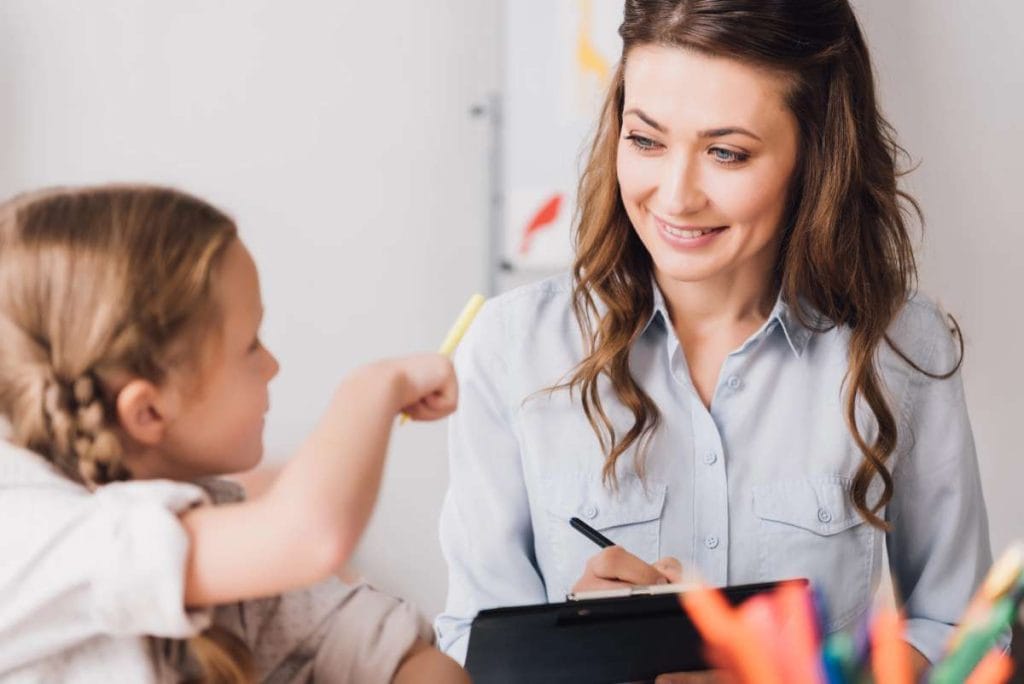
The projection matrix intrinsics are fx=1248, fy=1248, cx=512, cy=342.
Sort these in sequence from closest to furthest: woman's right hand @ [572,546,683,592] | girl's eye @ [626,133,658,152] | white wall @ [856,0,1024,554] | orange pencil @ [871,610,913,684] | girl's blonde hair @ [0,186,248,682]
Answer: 1. orange pencil @ [871,610,913,684]
2. girl's blonde hair @ [0,186,248,682]
3. woman's right hand @ [572,546,683,592]
4. girl's eye @ [626,133,658,152]
5. white wall @ [856,0,1024,554]

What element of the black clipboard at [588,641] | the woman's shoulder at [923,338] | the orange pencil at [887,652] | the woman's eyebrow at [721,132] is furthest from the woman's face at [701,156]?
the orange pencil at [887,652]

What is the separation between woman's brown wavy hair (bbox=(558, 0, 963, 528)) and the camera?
52.0 inches

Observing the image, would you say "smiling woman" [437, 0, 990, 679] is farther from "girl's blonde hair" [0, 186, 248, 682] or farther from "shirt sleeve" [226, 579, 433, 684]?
"girl's blonde hair" [0, 186, 248, 682]

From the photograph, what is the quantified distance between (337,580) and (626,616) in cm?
23

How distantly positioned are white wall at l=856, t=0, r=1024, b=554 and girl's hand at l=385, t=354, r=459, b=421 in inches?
48.8

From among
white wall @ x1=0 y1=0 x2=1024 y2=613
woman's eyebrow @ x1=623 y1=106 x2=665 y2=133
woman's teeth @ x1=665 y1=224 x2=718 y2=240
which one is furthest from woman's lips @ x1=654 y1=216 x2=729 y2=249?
white wall @ x1=0 y1=0 x2=1024 y2=613

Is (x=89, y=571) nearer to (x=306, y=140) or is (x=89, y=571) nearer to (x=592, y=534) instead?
(x=592, y=534)

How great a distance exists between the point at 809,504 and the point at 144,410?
842 millimetres

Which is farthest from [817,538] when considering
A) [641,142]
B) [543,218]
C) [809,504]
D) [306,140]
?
[306,140]

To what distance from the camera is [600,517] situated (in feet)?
4.76

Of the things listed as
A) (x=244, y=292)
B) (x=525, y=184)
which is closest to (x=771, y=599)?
(x=244, y=292)

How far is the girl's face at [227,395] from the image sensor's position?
863 mm

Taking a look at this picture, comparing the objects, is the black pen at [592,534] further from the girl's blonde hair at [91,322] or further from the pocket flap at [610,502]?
the girl's blonde hair at [91,322]

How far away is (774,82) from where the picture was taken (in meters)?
1.32
